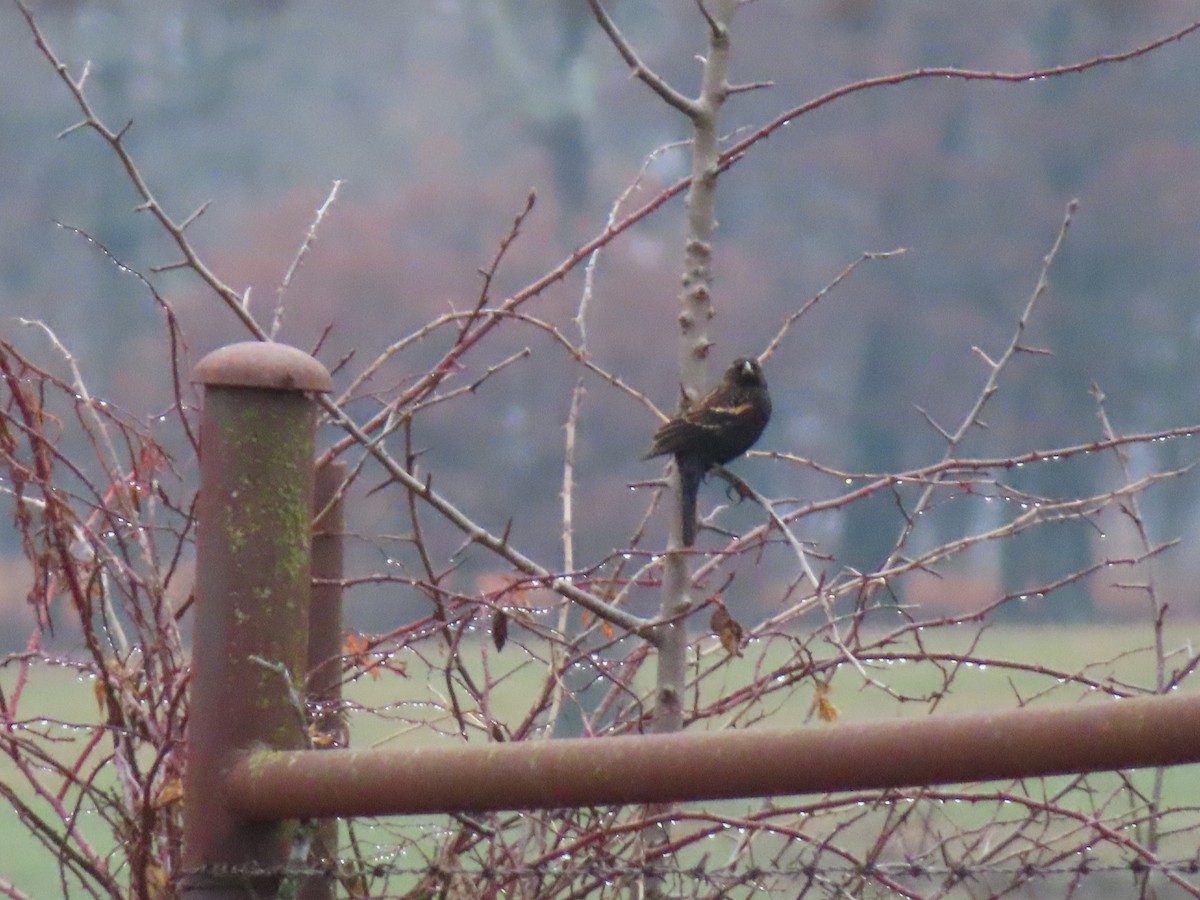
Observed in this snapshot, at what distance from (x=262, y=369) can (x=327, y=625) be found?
0.50 metres

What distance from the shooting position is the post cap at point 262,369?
3.92ft

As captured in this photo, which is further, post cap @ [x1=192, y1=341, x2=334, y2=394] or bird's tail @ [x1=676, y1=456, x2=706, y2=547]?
bird's tail @ [x1=676, y1=456, x2=706, y2=547]

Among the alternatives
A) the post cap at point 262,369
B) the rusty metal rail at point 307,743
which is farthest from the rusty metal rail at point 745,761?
the post cap at point 262,369

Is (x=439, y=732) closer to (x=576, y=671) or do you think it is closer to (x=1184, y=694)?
(x=576, y=671)

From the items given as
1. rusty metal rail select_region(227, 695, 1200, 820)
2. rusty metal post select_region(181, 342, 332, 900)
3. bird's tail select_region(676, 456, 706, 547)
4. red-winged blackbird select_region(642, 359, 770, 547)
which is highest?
red-winged blackbird select_region(642, 359, 770, 547)

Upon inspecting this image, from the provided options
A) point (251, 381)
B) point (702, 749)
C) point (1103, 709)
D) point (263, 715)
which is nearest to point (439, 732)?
point (263, 715)

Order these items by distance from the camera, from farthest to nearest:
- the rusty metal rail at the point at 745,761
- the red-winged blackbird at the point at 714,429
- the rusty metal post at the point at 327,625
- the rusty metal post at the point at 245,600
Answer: the red-winged blackbird at the point at 714,429, the rusty metal post at the point at 327,625, the rusty metal post at the point at 245,600, the rusty metal rail at the point at 745,761

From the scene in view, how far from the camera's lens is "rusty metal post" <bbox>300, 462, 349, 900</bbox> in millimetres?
1562

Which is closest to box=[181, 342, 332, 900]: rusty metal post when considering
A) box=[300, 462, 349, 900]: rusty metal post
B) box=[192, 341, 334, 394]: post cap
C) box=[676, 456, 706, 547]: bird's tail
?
box=[192, 341, 334, 394]: post cap

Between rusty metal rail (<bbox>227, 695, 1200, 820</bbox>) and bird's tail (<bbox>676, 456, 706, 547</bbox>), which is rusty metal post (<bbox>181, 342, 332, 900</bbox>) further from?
bird's tail (<bbox>676, 456, 706, 547</bbox>)

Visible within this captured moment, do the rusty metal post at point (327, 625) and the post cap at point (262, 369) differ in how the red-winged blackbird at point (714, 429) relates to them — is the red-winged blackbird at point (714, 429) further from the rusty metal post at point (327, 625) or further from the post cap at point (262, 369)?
the post cap at point (262, 369)

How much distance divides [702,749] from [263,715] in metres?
0.41

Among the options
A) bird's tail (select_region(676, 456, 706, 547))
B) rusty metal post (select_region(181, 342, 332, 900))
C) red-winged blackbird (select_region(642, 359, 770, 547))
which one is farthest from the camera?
red-winged blackbird (select_region(642, 359, 770, 547))

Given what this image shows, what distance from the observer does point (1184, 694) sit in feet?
3.02
